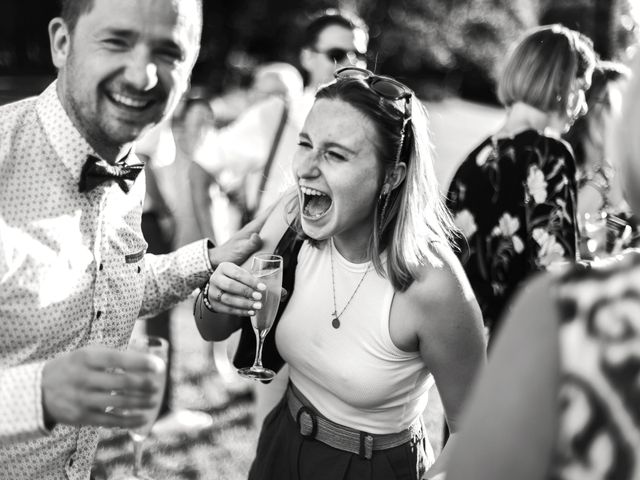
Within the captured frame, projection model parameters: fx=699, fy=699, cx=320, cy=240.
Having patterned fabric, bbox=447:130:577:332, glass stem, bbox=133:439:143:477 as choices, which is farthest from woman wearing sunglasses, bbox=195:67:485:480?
patterned fabric, bbox=447:130:577:332

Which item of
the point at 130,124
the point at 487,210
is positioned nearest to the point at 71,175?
the point at 130,124

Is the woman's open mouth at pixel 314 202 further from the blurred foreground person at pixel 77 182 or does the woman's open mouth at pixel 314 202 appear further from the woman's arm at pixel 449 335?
the blurred foreground person at pixel 77 182

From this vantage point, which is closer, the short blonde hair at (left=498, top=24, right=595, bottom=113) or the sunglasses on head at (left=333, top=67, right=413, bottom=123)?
the sunglasses on head at (left=333, top=67, right=413, bottom=123)

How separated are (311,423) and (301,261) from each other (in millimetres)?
625

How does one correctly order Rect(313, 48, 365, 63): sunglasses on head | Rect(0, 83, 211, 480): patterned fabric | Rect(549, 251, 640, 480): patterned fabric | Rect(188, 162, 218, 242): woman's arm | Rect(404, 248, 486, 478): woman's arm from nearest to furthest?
Rect(549, 251, 640, 480): patterned fabric < Rect(0, 83, 211, 480): patterned fabric < Rect(404, 248, 486, 478): woman's arm < Rect(188, 162, 218, 242): woman's arm < Rect(313, 48, 365, 63): sunglasses on head

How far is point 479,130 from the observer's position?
24.8 m

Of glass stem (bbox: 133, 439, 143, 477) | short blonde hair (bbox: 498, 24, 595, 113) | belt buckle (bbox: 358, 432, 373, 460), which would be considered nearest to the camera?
glass stem (bbox: 133, 439, 143, 477)

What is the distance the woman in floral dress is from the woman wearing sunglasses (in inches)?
40.6

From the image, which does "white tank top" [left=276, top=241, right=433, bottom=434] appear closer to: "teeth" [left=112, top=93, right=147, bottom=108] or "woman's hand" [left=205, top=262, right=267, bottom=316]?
"woman's hand" [left=205, top=262, right=267, bottom=316]

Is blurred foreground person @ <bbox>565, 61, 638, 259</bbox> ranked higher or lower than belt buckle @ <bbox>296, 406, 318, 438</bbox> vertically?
higher

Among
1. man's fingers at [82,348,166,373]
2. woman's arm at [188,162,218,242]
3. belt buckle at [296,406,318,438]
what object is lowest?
woman's arm at [188,162,218,242]

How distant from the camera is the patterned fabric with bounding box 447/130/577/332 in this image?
3.66m

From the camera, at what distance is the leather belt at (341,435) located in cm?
251

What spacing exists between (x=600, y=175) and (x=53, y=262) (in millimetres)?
3812
